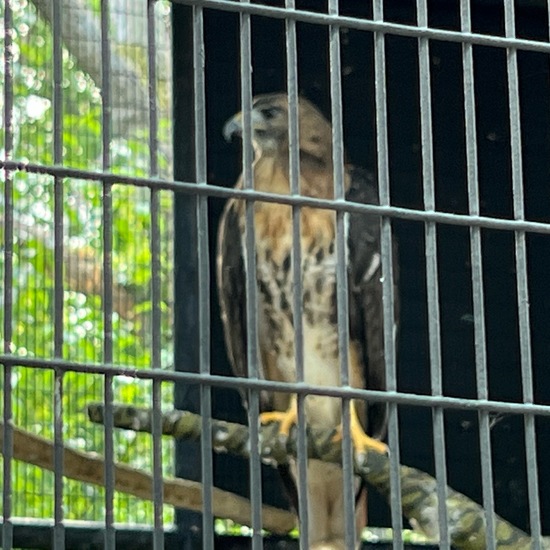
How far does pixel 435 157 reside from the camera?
4168 millimetres

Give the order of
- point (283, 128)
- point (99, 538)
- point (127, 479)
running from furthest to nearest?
point (283, 128) < point (99, 538) < point (127, 479)

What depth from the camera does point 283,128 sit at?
4273 millimetres

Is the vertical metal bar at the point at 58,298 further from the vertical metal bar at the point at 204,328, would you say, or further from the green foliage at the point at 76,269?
the green foliage at the point at 76,269

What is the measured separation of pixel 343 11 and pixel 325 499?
127 cm

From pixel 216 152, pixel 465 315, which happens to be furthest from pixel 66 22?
pixel 465 315

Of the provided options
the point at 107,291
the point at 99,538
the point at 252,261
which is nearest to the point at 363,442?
the point at 99,538

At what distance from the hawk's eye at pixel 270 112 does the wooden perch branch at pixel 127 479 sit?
1.09m

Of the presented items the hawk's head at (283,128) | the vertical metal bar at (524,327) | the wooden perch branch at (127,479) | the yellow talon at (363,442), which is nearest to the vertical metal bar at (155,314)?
the vertical metal bar at (524,327)

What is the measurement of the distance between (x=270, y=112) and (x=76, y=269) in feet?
2.53

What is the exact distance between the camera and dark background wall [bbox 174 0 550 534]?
4066 millimetres

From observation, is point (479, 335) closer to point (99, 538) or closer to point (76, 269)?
point (99, 538)

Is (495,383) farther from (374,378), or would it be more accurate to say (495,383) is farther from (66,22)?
(66,22)

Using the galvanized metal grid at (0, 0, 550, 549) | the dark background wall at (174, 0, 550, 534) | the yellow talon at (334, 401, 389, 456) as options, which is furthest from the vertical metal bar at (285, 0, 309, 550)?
the dark background wall at (174, 0, 550, 534)

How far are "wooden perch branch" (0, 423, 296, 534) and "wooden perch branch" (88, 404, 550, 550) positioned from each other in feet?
0.64
